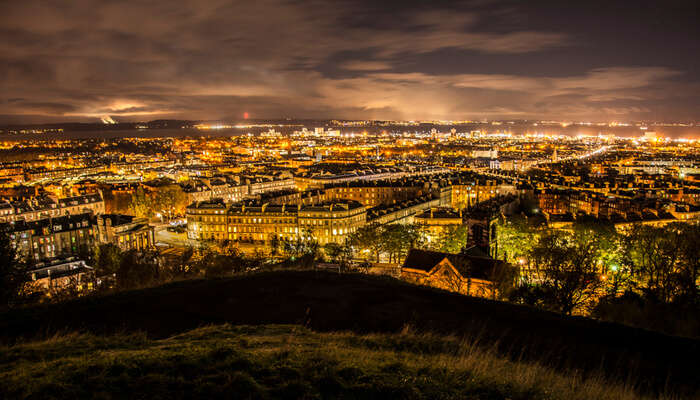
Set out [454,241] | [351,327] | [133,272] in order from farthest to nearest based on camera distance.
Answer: [454,241] → [133,272] → [351,327]

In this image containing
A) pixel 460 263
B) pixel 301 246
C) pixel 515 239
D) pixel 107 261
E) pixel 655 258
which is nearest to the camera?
pixel 460 263

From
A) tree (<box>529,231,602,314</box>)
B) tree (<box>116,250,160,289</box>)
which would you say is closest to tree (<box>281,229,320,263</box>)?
tree (<box>116,250,160,289</box>)

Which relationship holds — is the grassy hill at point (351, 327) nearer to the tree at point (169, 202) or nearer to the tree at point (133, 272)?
the tree at point (133, 272)

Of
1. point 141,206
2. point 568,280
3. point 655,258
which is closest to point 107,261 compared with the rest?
point 141,206

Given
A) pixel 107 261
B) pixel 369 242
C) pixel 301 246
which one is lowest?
pixel 301 246

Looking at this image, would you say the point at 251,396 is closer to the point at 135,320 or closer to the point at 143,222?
the point at 135,320

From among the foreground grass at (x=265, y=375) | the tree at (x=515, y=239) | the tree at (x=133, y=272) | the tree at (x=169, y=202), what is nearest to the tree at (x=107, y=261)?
the tree at (x=133, y=272)

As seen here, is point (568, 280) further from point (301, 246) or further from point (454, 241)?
point (301, 246)
